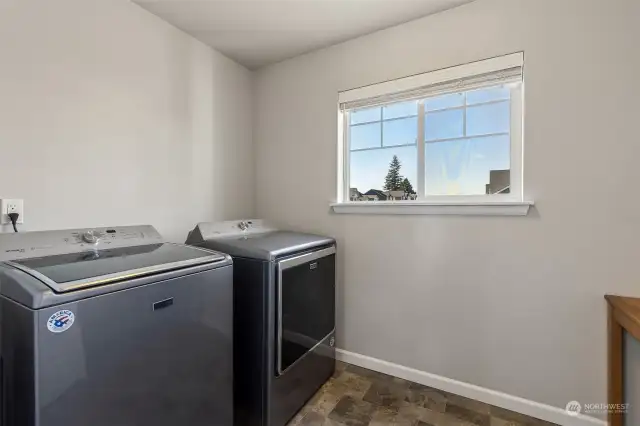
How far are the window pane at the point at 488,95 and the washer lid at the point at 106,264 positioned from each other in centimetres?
173

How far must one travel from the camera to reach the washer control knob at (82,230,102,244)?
139 centimetres

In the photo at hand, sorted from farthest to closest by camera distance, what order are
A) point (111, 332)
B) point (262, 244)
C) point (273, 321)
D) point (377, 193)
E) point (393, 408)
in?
point (377, 193)
point (393, 408)
point (262, 244)
point (273, 321)
point (111, 332)

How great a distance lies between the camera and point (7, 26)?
54.4 inches

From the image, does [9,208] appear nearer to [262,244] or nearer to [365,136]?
[262,244]

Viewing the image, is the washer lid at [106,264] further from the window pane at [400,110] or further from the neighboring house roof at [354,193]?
the window pane at [400,110]

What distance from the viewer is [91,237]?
1405mm

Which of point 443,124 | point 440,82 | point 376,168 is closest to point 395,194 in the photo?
point 376,168

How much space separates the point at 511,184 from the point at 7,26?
2.60 meters

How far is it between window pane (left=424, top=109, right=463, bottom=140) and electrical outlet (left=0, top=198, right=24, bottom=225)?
2213 mm

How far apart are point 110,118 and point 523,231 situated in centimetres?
237

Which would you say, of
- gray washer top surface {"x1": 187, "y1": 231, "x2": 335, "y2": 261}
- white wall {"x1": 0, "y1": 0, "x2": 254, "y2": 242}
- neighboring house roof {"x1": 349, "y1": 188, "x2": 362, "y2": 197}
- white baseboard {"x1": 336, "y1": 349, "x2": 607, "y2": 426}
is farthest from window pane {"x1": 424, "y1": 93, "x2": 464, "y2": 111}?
white baseboard {"x1": 336, "y1": 349, "x2": 607, "y2": 426}

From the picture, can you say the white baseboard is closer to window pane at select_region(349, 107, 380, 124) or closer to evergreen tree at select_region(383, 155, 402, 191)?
evergreen tree at select_region(383, 155, 402, 191)

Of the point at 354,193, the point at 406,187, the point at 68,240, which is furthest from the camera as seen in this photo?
the point at 354,193

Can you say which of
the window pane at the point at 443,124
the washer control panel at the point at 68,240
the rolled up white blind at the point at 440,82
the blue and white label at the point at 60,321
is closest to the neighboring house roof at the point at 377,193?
the window pane at the point at 443,124
